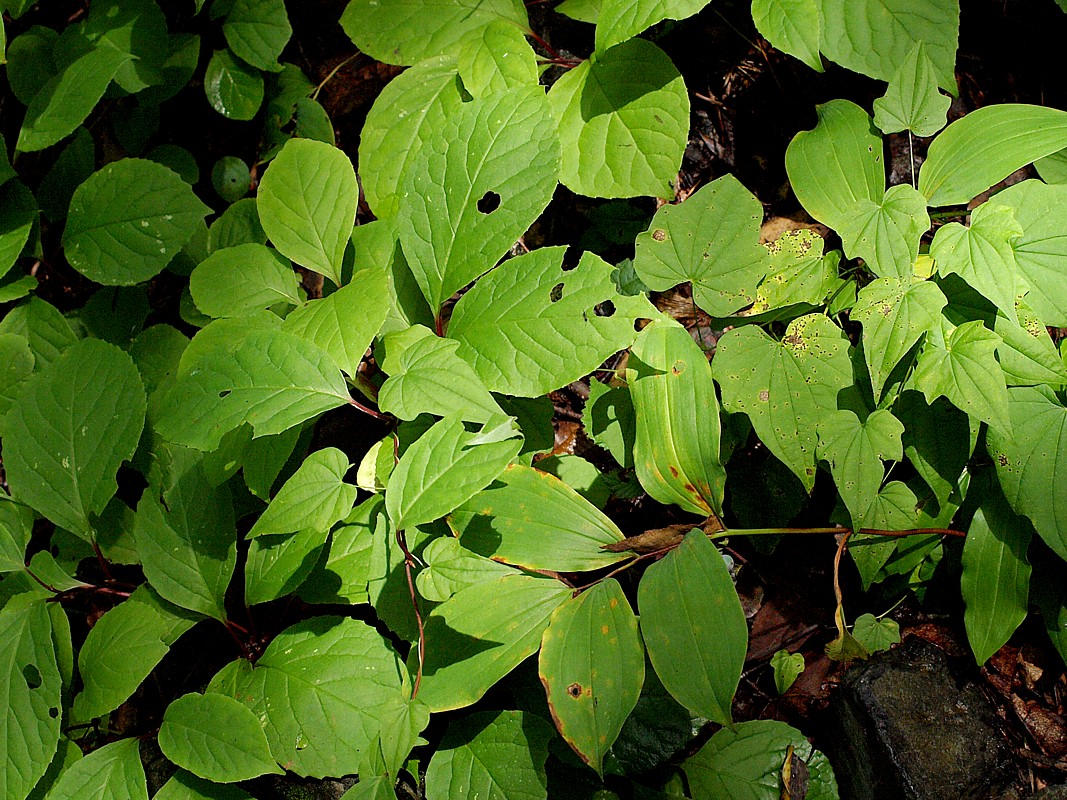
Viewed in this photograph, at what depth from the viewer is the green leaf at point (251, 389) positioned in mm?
1523

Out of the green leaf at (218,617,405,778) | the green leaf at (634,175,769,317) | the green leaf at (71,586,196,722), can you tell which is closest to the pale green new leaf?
the green leaf at (634,175,769,317)

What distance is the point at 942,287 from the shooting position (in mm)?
1603

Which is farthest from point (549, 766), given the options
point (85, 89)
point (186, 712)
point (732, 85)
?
point (85, 89)

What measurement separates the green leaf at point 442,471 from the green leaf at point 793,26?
1.07 meters

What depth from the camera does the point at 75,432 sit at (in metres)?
1.97

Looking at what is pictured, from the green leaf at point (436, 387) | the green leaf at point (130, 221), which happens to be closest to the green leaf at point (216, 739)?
the green leaf at point (436, 387)

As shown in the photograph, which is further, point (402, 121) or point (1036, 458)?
point (402, 121)

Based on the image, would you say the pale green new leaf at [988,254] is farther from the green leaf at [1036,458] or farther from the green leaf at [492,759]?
the green leaf at [492,759]

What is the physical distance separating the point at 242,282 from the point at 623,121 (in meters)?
1.07

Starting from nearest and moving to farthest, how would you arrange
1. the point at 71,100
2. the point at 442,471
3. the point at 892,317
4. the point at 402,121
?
the point at 442,471 < the point at 892,317 < the point at 402,121 < the point at 71,100

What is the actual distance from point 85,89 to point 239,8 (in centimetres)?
56

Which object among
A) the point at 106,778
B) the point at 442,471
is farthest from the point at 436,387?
the point at 106,778

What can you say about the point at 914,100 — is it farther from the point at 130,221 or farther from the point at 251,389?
the point at 130,221

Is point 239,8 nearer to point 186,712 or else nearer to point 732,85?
point 732,85
